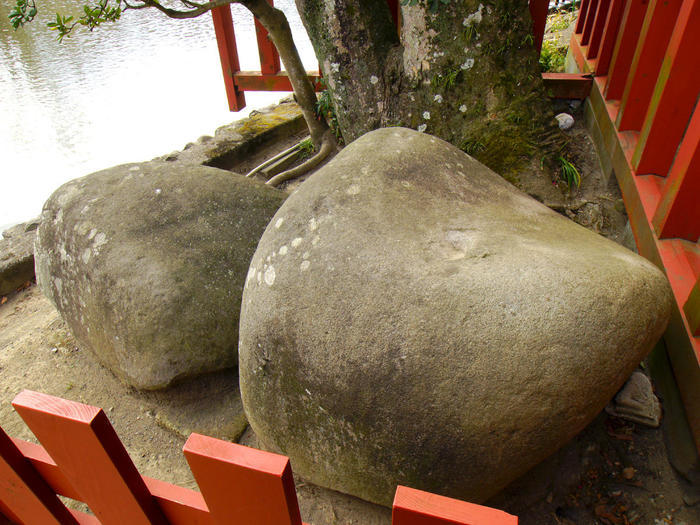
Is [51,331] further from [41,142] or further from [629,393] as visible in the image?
[41,142]

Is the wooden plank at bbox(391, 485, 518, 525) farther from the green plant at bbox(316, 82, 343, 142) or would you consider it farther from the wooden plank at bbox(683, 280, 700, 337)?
the green plant at bbox(316, 82, 343, 142)

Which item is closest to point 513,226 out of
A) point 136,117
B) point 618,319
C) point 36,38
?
point 618,319

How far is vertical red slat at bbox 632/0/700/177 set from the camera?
151 centimetres

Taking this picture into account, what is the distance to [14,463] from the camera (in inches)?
38.3

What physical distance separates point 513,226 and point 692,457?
0.81 meters

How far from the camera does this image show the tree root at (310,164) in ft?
9.94

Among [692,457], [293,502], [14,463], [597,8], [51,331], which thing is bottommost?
[51,331]

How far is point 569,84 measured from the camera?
2701mm

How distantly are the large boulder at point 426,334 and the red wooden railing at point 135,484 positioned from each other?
0.37m

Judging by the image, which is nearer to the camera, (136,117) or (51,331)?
(51,331)

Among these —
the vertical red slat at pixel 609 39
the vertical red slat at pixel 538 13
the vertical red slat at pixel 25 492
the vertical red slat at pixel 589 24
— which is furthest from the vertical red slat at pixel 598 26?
the vertical red slat at pixel 25 492

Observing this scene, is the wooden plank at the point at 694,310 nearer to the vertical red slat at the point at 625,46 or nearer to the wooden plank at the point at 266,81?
the vertical red slat at the point at 625,46

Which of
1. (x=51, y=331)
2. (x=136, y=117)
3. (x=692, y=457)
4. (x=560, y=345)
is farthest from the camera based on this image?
(x=136, y=117)

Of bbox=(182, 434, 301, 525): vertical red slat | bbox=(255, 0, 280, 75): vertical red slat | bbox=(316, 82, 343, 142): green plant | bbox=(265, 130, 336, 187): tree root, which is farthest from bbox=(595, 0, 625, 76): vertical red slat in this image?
bbox=(182, 434, 301, 525): vertical red slat
